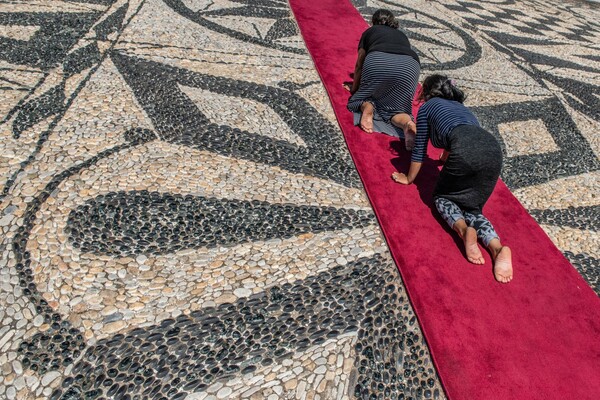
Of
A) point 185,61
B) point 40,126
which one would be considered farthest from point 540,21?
point 40,126

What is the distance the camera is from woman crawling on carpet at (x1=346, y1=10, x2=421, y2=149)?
4355 millimetres

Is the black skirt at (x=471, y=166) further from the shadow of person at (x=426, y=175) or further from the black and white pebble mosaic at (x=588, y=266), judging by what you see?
the black and white pebble mosaic at (x=588, y=266)

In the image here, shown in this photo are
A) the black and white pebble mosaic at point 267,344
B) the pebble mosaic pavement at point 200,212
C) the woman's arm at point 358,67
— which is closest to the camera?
the black and white pebble mosaic at point 267,344

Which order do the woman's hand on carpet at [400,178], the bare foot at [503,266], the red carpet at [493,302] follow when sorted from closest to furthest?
the red carpet at [493,302], the bare foot at [503,266], the woman's hand on carpet at [400,178]

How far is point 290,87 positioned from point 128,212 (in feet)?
8.25

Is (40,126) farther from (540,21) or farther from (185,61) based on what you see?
(540,21)

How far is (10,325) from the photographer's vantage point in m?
2.43

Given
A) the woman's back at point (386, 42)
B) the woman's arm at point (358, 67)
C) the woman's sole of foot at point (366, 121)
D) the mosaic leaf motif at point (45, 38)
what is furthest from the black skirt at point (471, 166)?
the mosaic leaf motif at point (45, 38)

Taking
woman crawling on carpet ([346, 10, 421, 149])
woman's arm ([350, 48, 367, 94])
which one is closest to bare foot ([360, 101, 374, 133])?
woman crawling on carpet ([346, 10, 421, 149])

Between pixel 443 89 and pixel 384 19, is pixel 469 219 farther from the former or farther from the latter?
pixel 384 19

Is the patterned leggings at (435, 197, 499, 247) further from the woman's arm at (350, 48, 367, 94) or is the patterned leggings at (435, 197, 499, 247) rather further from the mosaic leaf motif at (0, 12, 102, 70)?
the mosaic leaf motif at (0, 12, 102, 70)

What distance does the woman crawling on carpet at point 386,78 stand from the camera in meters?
4.36

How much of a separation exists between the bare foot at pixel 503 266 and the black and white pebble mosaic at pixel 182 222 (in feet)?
2.92

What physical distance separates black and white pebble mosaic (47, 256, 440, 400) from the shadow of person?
2.62ft
